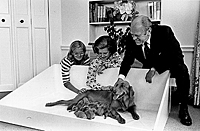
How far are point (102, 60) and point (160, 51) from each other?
527mm

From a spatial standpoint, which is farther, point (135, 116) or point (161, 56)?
point (161, 56)

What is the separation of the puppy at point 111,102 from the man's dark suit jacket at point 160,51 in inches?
8.2

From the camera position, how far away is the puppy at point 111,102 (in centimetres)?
169

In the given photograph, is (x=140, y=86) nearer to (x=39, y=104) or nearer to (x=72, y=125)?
(x=72, y=125)

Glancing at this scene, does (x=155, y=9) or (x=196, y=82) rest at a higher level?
(x=155, y=9)

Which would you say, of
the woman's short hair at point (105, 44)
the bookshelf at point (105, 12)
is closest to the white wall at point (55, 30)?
the bookshelf at point (105, 12)

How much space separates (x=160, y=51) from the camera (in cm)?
184

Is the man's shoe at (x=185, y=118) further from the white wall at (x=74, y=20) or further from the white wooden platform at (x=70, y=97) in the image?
the white wall at (x=74, y=20)

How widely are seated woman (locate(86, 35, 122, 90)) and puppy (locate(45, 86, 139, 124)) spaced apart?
0.16 meters

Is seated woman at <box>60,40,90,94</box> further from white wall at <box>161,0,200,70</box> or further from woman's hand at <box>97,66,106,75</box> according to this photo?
white wall at <box>161,0,200,70</box>

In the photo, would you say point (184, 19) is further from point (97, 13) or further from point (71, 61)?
point (71, 61)

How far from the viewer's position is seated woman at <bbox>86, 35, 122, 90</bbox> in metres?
2.06

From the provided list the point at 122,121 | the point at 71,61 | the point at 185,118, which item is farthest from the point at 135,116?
the point at 71,61

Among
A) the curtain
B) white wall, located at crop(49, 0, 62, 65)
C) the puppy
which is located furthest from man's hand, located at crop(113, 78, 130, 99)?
white wall, located at crop(49, 0, 62, 65)
